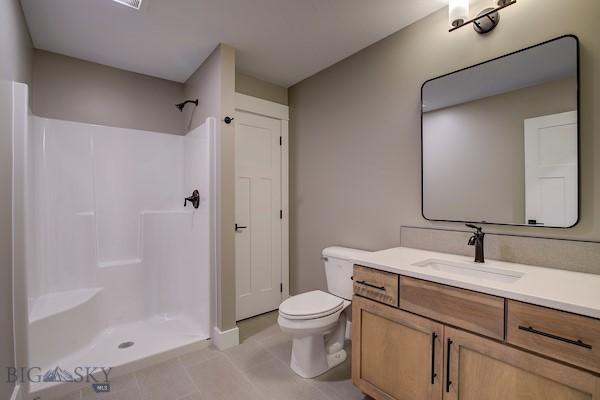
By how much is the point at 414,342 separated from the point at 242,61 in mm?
2447

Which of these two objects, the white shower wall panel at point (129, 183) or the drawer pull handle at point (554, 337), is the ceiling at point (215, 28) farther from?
the drawer pull handle at point (554, 337)

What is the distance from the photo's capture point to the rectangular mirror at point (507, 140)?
1368 mm

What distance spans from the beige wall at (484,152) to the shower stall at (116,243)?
1.65 metres

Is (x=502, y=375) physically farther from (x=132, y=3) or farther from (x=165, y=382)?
(x=132, y=3)


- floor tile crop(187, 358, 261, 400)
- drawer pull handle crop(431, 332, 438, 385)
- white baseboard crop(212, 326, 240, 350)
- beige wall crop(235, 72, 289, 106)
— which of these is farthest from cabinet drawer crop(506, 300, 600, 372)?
beige wall crop(235, 72, 289, 106)

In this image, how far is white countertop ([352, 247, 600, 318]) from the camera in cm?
96

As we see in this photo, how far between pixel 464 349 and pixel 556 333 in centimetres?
34

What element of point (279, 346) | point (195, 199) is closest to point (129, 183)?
point (195, 199)

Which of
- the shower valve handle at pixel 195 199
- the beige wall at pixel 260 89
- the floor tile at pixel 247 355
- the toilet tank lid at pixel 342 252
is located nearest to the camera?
the floor tile at pixel 247 355

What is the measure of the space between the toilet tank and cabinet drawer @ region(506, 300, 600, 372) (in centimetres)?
111

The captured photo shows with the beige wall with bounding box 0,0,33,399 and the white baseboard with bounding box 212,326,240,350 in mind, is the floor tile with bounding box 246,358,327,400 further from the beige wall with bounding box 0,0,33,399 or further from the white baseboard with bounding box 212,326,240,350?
the beige wall with bounding box 0,0,33,399

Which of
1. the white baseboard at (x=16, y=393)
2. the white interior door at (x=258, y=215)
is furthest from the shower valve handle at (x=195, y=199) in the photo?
the white baseboard at (x=16, y=393)

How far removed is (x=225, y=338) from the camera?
2.25m

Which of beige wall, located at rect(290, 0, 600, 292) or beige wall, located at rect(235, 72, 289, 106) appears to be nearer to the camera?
beige wall, located at rect(290, 0, 600, 292)
